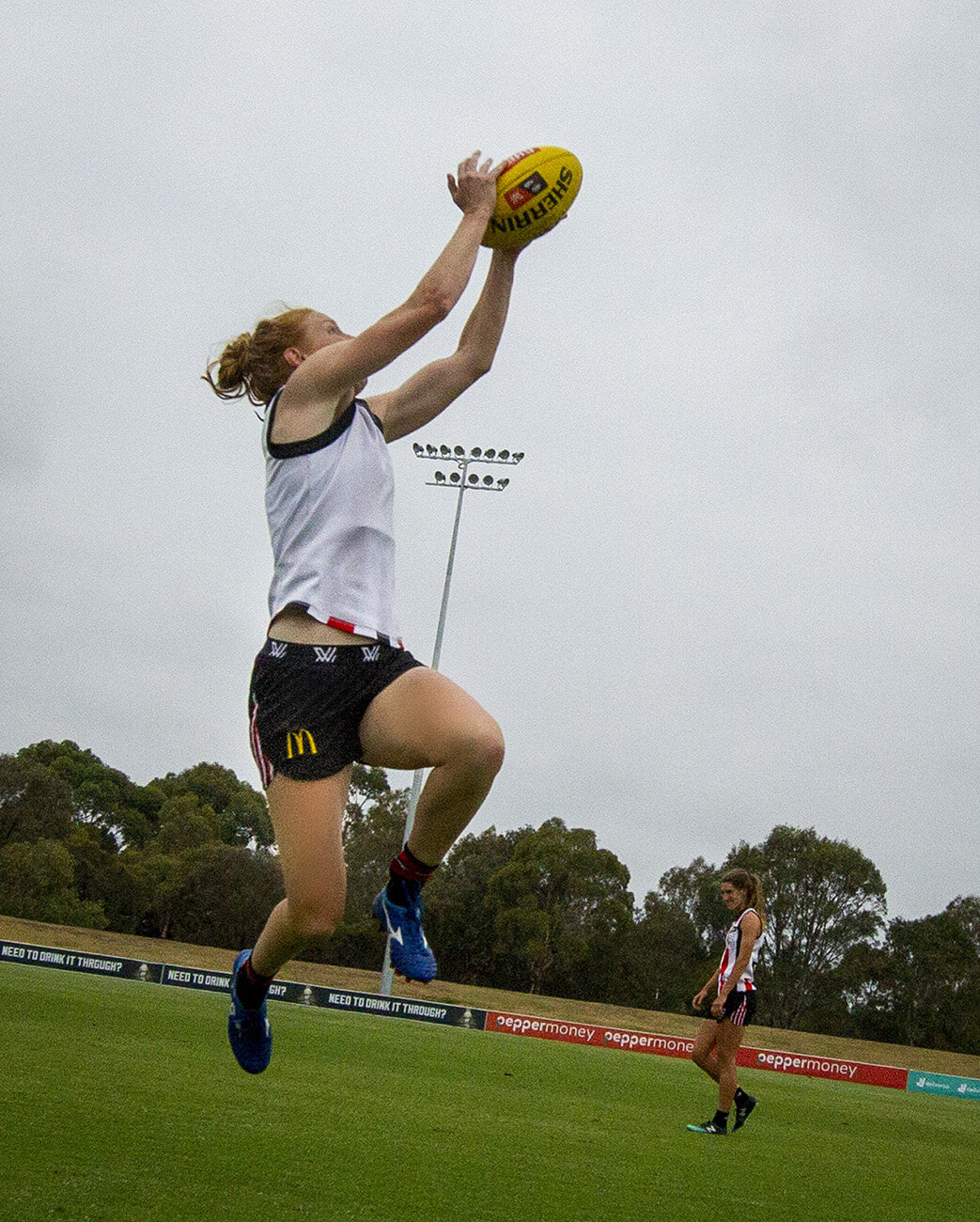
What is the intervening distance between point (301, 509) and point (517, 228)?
4.64 feet

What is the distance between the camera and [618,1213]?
15.9ft

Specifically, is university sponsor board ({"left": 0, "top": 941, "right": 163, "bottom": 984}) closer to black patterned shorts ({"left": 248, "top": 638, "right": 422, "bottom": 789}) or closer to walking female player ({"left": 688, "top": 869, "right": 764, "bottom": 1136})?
walking female player ({"left": 688, "top": 869, "right": 764, "bottom": 1136})

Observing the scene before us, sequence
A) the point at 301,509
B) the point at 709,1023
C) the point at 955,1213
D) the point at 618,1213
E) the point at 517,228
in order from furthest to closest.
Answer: the point at 709,1023
the point at 955,1213
the point at 618,1213
the point at 517,228
the point at 301,509

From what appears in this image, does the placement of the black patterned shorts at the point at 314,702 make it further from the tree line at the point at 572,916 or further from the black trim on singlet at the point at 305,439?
the tree line at the point at 572,916

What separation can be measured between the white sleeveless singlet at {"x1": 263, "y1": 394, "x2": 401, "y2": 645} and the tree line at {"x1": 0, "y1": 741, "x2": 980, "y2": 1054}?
49.2 metres

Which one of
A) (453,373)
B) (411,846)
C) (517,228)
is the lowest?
(411,846)

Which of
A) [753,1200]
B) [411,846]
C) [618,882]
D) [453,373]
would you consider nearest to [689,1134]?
[753,1200]

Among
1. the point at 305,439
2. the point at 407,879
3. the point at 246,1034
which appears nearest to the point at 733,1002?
the point at 246,1034

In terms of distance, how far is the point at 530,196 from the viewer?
4449mm

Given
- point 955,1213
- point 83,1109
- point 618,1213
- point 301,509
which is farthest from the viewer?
point 955,1213

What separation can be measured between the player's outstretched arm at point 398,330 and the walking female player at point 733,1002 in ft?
21.2

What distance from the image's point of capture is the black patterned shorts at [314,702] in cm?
375

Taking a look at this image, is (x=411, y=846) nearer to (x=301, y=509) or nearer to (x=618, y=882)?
(x=301, y=509)

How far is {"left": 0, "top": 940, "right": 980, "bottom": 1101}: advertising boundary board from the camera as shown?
83.1 feet
